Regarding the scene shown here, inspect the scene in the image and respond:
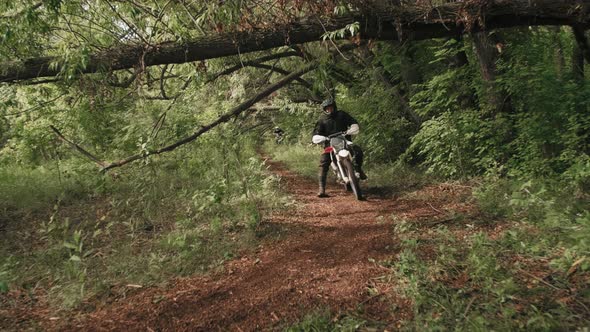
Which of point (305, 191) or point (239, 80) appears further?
point (239, 80)

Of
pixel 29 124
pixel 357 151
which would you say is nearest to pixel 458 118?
pixel 357 151

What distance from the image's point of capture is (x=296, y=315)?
3.08m

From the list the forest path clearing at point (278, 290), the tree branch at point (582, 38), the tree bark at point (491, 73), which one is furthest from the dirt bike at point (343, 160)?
the tree branch at point (582, 38)

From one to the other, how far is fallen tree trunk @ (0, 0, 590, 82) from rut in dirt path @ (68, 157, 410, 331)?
2577mm

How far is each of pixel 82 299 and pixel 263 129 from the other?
14390 mm

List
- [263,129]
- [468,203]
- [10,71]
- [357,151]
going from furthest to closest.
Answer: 1. [263,129]
2. [357,151]
3. [468,203]
4. [10,71]

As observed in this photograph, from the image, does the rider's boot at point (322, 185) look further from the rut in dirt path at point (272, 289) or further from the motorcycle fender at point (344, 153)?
the rut in dirt path at point (272, 289)

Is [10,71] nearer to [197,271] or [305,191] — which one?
[197,271]

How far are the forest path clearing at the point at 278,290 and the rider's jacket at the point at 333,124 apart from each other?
2.79 metres

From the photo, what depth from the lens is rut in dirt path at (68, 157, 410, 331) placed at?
3150 mm

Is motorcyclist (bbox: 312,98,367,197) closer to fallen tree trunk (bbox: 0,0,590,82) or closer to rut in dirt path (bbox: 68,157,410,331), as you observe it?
rut in dirt path (bbox: 68,157,410,331)

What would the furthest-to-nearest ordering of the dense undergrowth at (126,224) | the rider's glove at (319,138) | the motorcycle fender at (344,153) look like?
the rider's glove at (319,138) < the motorcycle fender at (344,153) < the dense undergrowth at (126,224)

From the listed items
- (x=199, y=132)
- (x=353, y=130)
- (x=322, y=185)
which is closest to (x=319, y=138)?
(x=353, y=130)

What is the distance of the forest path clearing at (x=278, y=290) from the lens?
10.3ft
